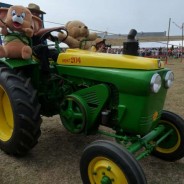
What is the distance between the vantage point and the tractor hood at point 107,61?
274 cm

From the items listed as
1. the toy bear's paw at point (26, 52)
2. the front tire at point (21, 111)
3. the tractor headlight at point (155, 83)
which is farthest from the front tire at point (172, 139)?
the toy bear's paw at point (26, 52)

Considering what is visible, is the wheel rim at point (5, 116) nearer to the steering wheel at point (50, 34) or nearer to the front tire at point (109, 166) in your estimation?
the steering wheel at point (50, 34)

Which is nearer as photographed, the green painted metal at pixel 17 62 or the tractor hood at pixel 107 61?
the tractor hood at pixel 107 61

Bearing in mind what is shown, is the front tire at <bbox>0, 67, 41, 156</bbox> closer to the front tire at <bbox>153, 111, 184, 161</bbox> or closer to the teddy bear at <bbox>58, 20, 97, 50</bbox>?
the teddy bear at <bbox>58, 20, 97, 50</bbox>

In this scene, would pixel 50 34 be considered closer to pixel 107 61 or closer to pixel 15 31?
pixel 15 31

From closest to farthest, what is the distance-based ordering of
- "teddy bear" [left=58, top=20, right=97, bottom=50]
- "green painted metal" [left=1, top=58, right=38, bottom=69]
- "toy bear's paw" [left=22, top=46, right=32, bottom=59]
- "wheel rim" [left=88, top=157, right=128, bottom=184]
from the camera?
1. "wheel rim" [left=88, top=157, right=128, bottom=184]
2. "toy bear's paw" [left=22, top=46, right=32, bottom=59]
3. "green painted metal" [left=1, top=58, right=38, bottom=69]
4. "teddy bear" [left=58, top=20, right=97, bottom=50]

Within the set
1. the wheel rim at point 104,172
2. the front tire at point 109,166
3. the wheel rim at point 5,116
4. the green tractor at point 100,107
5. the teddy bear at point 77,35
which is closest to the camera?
the front tire at point 109,166

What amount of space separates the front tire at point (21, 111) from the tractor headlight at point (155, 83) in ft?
4.23

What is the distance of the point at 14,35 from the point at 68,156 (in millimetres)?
1612

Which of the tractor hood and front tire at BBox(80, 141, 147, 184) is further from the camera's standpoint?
the tractor hood

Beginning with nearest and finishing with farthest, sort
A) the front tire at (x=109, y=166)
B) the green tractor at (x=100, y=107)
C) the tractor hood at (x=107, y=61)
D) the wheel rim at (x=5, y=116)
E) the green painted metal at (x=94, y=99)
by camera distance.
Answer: the front tire at (x=109, y=166) → the green tractor at (x=100, y=107) → the tractor hood at (x=107, y=61) → the green painted metal at (x=94, y=99) → the wheel rim at (x=5, y=116)

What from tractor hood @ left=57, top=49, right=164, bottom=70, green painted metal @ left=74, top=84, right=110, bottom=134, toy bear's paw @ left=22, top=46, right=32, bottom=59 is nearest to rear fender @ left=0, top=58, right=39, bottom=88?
toy bear's paw @ left=22, top=46, right=32, bottom=59

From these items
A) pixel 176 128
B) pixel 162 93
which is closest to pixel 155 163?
pixel 176 128

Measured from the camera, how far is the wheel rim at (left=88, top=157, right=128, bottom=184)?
246 centimetres
